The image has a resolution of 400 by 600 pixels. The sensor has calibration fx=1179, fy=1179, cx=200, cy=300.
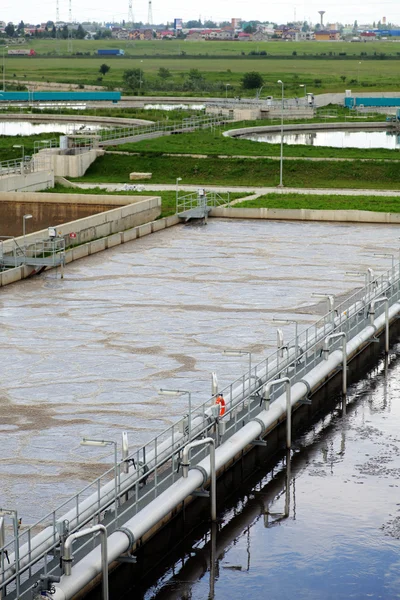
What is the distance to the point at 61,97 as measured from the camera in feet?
473

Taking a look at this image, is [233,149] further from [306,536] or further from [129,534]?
[129,534]

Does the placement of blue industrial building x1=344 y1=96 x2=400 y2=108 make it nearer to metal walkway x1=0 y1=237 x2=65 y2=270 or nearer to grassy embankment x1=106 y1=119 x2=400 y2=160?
grassy embankment x1=106 y1=119 x2=400 y2=160

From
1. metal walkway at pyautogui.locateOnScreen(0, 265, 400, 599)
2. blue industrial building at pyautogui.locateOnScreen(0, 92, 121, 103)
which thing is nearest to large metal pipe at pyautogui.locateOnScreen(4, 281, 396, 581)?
metal walkway at pyautogui.locateOnScreen(0, 265, 400, 599)

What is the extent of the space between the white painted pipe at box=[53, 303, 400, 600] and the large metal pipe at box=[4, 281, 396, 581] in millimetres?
620

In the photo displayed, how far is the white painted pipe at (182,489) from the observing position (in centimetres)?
2039

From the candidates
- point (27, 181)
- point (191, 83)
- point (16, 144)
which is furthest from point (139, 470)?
point (191, 83)

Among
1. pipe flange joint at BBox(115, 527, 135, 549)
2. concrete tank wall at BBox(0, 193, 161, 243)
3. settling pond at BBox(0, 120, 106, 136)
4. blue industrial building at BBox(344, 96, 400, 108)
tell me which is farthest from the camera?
blue industrial building at BBox(344, 96, 400, 108)

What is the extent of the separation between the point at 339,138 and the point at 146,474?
8868 centimetres

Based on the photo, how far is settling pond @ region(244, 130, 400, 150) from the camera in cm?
10394

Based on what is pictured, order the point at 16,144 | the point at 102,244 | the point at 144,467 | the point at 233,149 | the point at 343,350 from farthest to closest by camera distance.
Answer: the point at 16,144 < the point at 233,149 < the point at 102,244 < the point at 343,350 < the point at 144,467

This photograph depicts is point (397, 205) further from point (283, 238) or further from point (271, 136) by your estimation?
point (271, 136)

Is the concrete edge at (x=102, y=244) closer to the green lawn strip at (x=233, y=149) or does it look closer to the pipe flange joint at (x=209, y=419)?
the pipe flange joint at (x=209, y=419)

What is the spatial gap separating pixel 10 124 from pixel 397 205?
63609 mm

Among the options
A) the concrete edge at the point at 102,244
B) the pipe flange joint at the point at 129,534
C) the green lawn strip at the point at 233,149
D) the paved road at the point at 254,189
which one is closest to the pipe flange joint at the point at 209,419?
the pipe flange joint at the point at 129,534
